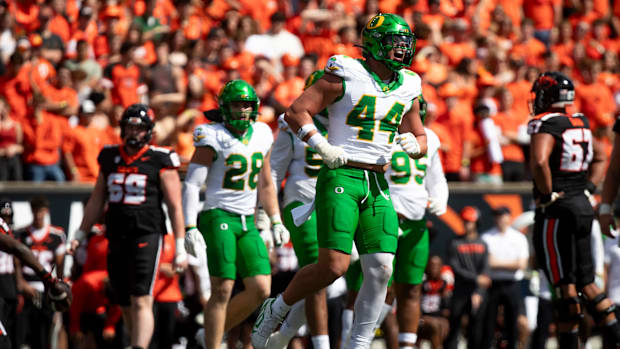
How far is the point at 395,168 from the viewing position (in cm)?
918

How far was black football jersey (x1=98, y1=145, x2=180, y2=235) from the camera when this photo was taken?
347 inches

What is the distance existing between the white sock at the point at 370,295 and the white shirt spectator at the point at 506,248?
6277 millimetres

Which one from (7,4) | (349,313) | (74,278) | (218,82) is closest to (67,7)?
(7,4)

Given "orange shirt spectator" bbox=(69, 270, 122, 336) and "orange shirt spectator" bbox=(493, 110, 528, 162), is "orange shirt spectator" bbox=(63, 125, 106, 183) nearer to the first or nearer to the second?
"orange shirt spectator" bbox=(69, 270, 122, 336)

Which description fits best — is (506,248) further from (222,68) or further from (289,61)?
(222,68)

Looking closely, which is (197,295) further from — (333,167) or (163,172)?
(333,167)

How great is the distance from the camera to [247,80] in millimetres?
14953

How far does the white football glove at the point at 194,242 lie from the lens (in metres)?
8.45

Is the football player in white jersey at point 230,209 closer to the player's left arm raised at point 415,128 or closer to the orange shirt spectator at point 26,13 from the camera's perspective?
the player's left arm raised at point 415,128

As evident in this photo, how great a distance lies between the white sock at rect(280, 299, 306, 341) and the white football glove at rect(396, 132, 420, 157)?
1605mm

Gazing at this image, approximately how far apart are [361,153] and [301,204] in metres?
1.69

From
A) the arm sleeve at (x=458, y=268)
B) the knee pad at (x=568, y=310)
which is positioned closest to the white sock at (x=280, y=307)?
the knee pad at (x=568, y=310)

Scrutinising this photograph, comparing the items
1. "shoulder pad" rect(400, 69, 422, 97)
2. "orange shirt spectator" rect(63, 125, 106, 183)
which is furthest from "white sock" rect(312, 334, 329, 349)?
"orange shirt spectator" rect(63, 125, 106, 183)

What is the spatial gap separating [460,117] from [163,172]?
7096 millimetres
